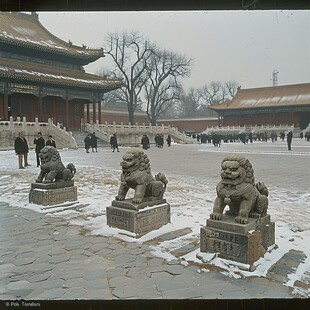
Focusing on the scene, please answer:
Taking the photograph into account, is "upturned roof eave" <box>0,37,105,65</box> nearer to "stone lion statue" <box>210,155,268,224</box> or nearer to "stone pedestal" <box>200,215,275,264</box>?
"stone lion statue" <box>210,155,268,224</box>

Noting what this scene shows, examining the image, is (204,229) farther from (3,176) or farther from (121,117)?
(121,117)

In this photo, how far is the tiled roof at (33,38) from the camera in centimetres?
2444

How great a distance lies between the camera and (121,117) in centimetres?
4134

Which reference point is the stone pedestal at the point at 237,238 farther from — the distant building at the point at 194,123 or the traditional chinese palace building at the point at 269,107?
the distant building at the point at 194,123

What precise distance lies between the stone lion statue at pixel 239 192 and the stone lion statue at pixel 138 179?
4.14 feet

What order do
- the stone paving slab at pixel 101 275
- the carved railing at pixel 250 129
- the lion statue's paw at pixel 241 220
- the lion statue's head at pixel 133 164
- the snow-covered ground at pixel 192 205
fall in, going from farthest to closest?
the carved railing at pixel 250 129 → the lion statue's head at pixel 133 164 → the snow-covered ground at pixel 192 205 → the lion statue's paw at pixel 241 220 → the stone paving slab at pixel 101 275

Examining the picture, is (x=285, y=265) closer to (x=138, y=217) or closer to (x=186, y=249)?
(x=186, y=249)

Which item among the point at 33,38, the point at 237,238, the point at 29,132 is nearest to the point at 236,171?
the point at 237,238

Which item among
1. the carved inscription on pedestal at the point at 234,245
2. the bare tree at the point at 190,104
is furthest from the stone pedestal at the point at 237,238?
the bare tree at the point at 190,104

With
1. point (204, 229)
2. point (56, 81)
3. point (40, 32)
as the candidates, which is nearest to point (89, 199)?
→ point (204, 229)

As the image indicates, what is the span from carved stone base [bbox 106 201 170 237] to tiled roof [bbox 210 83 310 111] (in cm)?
3578

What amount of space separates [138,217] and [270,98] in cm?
3876

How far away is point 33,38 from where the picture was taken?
26828 millimetres

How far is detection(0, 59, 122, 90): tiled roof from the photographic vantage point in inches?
903
